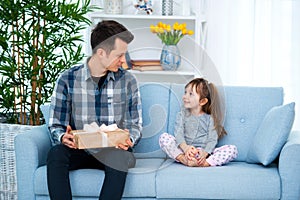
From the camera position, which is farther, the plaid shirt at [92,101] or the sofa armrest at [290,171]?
the plaid shirt at [92,101]

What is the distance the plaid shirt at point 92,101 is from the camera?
9.78 feet

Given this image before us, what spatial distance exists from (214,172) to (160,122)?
455 millimetres

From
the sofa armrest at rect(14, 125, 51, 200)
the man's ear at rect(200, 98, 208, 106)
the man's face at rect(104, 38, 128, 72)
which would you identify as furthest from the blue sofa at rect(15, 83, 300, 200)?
the man's face at rect(104, 38, 128, 72)

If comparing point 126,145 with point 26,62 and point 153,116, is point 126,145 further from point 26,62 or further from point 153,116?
point 26,62

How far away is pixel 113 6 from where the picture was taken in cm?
429

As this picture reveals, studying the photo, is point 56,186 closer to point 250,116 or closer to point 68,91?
point 68,91

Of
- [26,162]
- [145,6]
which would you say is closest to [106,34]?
[26,162]

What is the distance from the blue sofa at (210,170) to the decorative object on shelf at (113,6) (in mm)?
1308

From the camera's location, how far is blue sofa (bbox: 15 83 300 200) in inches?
111

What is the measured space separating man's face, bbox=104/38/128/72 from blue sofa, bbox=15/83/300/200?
1.35ft

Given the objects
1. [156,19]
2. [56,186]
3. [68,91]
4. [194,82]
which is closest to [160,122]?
[194,82]

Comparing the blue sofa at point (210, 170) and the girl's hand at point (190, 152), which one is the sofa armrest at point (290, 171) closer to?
the blue sofa at point (210, 170)

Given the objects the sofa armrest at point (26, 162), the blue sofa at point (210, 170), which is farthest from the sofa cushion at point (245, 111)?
the sofa armrest at point (26, 162)

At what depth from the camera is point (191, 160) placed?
297cm
